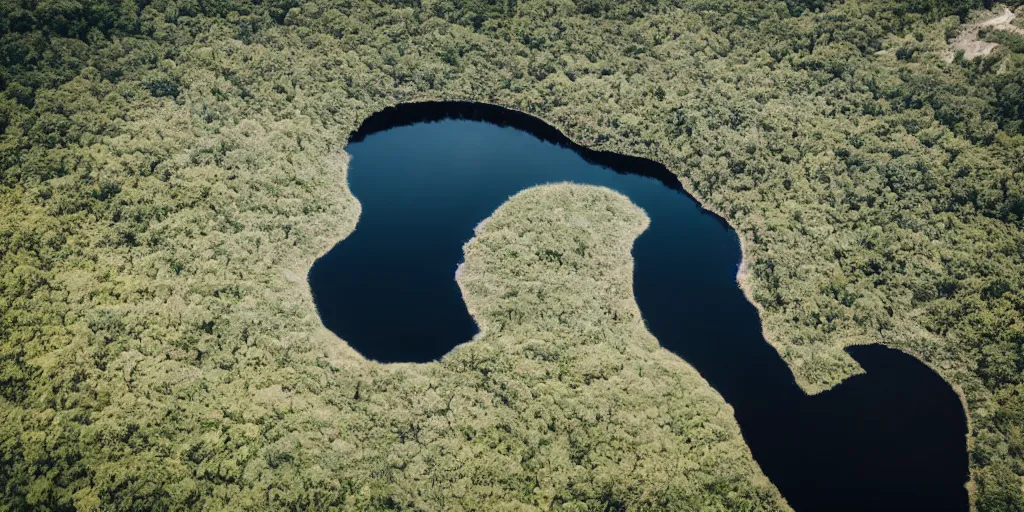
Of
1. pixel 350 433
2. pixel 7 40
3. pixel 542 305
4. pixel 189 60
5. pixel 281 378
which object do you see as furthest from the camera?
pixel 189 60

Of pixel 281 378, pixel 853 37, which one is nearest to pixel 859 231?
pixel 853 37

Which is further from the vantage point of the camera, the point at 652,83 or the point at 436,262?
the point at 652,83

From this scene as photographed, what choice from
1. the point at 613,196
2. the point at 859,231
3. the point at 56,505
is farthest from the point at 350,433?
the point at 859,231

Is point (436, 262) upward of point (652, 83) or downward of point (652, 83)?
downward

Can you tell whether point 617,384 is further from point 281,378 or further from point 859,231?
Answer: point 859,231

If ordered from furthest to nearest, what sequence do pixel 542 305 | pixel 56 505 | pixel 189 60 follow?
1. pixel 189 60
2. pixel 542 305
3. pixel 56 505

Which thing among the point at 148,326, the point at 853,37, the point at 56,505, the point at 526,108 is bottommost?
the point at 56,505
